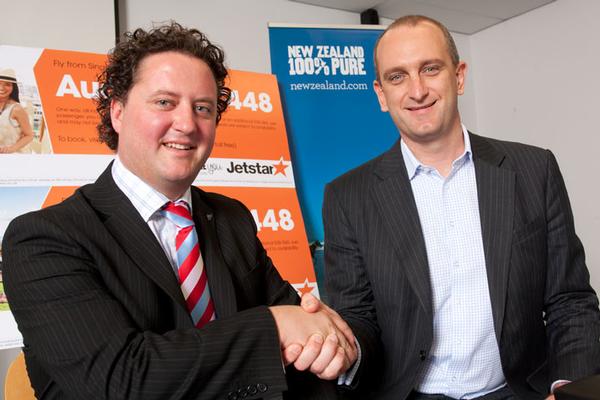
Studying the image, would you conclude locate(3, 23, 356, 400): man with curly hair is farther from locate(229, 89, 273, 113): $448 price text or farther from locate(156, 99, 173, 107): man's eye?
locate(229, 89, 273, 113): $448 price text

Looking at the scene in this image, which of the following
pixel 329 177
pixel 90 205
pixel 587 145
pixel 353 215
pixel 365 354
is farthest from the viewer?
pixel 587 145

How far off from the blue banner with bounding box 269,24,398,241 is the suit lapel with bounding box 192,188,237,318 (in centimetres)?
236

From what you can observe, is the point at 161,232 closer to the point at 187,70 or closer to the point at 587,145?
the point at 187,70

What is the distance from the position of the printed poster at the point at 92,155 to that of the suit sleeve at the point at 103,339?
75.5 inches

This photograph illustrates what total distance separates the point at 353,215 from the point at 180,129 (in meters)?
0.83

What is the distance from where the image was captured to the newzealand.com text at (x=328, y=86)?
163 inches

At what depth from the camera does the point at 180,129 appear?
147 cm

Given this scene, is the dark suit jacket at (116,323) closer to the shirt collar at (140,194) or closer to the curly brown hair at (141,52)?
the shirt collar at (140,194)

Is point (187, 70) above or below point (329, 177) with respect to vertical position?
above

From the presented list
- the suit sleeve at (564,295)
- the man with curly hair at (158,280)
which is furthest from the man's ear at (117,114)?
the suit sleeve at (564,295)

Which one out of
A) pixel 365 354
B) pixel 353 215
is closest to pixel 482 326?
pixel 365 354

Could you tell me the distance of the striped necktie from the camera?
146 cm

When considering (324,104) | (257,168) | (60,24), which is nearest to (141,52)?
(257,168)

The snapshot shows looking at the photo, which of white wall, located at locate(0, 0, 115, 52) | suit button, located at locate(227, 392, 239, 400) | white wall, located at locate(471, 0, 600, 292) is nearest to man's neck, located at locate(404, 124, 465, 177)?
suit button, located at locate(227, 392, 239, 400)
